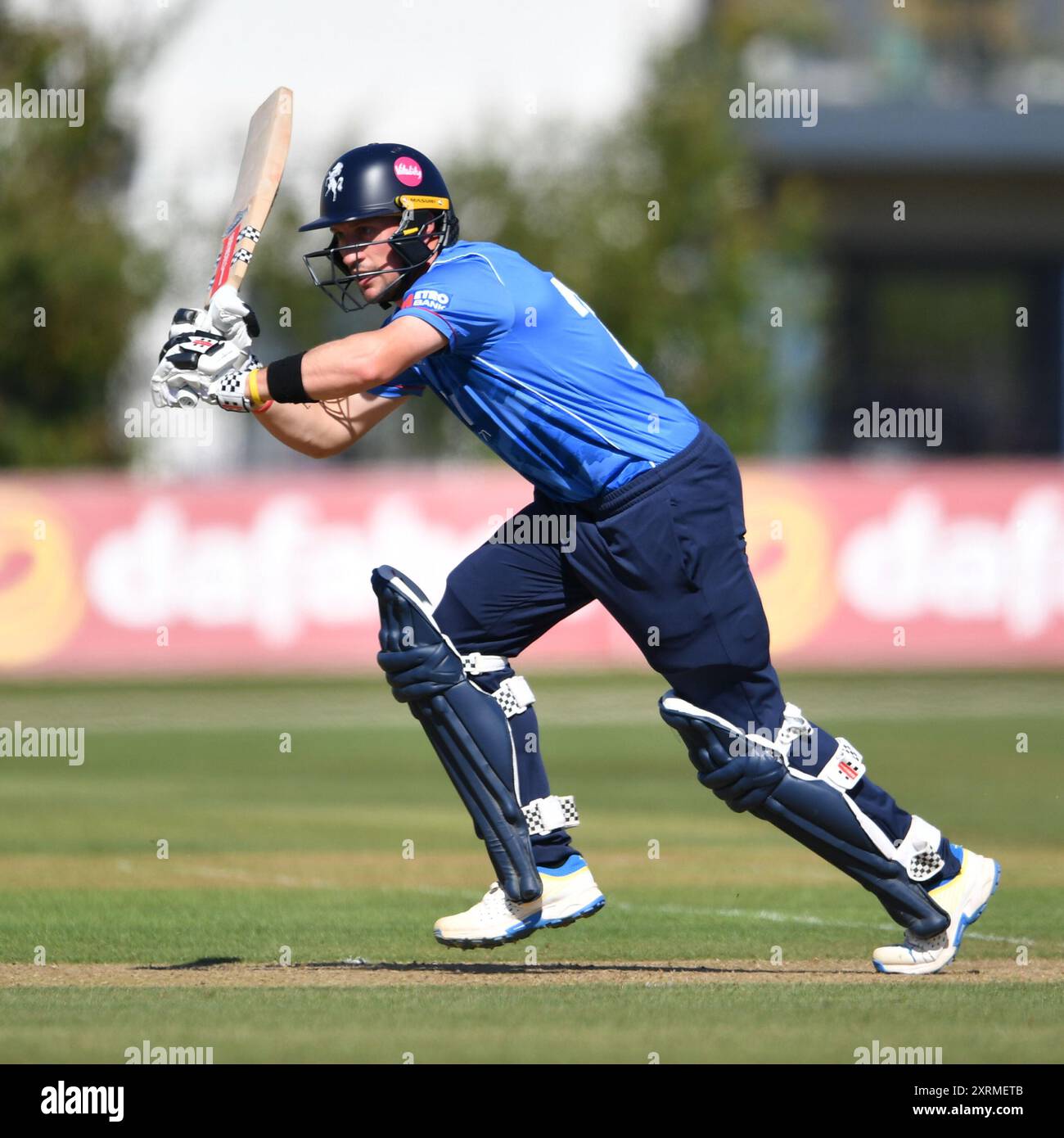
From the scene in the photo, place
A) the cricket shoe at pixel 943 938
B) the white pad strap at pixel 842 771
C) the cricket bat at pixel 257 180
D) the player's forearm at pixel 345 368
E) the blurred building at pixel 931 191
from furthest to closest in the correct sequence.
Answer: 1. the blurred building at pixel 931 191
2. the cricket bat at pixel 257 180
3. the cricket shoe at pixel 943 938
4. the white pad strap at pixel 842 771
5. the player's forearm at pixel 345 368

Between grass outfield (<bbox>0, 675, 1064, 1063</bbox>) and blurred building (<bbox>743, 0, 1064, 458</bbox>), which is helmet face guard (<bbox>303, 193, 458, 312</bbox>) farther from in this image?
blurred building (<bbox>743, 0, 1064, 458</bbox>)

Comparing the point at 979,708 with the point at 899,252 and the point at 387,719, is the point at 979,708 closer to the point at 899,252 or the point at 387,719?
the point at 387,719

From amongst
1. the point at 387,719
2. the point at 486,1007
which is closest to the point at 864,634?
the point at 387,719

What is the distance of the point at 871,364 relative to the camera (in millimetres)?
38062

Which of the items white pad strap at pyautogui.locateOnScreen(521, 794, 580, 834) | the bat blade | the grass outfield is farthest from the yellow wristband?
the grass outfield

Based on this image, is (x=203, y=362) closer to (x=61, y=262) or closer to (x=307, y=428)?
(x=307, y=428)

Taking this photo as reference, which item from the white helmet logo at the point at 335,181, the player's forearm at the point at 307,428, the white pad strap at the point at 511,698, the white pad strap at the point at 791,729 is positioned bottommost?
the white pad strap at the point at 791,729

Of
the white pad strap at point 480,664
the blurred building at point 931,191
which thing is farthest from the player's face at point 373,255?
Answer: the blurred building at point 931,191

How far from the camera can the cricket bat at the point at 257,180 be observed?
6.81m

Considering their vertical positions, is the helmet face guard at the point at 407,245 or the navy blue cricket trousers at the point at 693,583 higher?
the helmet face guard at the point at 407,245

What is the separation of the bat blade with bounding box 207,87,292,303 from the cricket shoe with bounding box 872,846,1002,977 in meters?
3.00

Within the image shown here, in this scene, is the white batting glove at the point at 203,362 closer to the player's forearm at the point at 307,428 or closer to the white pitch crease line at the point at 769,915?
the player's forearm at the point at 307,428

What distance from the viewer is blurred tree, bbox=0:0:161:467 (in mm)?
24812
